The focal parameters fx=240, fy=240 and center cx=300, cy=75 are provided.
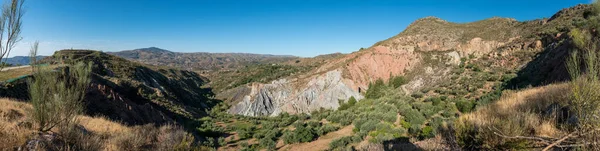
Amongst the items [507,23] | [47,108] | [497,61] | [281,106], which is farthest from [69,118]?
[507,23]

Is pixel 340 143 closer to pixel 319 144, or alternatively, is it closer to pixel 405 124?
pixel 319 144

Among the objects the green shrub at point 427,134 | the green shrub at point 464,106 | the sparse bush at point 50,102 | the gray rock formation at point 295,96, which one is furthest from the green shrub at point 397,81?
the sparse bush at point 50,102

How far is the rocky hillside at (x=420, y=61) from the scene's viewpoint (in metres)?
26.5

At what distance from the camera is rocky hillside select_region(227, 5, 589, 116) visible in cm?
2645

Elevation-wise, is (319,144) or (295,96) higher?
(295,96)

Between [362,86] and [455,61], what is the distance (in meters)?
12.0

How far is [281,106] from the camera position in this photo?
3381 centimetres

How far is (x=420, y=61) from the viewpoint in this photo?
33625mm

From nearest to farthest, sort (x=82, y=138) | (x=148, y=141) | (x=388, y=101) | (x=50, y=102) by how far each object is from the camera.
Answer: (x=50, y=102), (x=82, y=138), (x=148, y=141), (x=388, y=101)

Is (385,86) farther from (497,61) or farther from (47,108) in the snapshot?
(47,108)

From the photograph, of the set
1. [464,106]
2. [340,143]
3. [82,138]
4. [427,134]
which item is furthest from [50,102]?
[464,106]

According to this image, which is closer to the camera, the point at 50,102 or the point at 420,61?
the point at 50,102

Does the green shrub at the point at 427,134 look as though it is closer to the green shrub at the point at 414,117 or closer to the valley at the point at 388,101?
the valley at the point at 388,101

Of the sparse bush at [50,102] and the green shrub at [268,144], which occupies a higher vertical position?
the sparse bush at [50,102]
